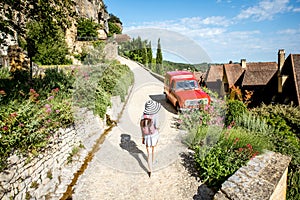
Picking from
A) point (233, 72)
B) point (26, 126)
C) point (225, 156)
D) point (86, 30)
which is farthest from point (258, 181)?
point (86, 30)

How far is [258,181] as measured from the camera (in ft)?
12.7

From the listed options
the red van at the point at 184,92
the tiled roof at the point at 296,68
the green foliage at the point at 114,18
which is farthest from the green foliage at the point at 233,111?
the green foliage at the point at 114,18

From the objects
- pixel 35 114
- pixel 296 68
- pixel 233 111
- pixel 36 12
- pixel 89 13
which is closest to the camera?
pixel 35 114

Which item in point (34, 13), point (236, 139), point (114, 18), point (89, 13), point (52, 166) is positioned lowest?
point (52, 166)

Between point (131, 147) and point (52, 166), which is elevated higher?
point (52, 166)

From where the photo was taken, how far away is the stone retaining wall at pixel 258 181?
11.7 feet

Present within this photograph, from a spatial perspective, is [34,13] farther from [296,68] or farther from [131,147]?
[296,68]

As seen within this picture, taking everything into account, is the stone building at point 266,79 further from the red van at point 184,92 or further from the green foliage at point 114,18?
the green foliage at point 114,18

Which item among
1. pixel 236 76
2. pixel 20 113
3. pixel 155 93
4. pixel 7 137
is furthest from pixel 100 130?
pixel 236 76

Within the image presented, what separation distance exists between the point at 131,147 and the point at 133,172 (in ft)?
4.81

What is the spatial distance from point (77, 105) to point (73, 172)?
272 centimetres

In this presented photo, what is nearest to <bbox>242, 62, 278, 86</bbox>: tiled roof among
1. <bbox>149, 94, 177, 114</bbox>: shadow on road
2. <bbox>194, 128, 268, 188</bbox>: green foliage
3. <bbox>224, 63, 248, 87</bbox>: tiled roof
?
<bbox>224, 63, 248, 87</bbox>: tiled roof

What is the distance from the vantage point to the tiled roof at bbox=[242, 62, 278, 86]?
21.6 meters

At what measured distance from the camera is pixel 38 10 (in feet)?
17.4
